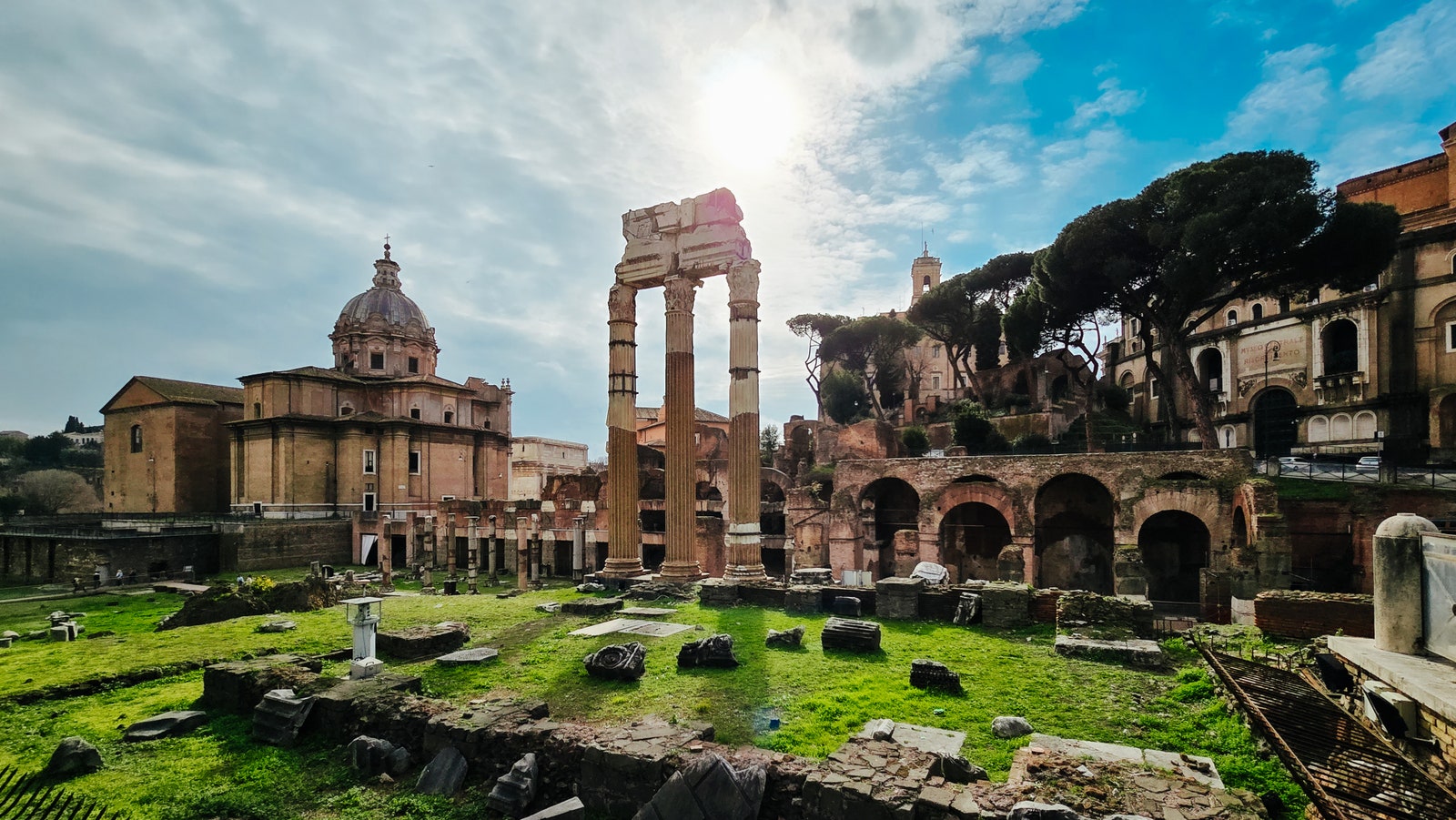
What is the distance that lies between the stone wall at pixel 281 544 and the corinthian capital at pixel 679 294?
977 inches

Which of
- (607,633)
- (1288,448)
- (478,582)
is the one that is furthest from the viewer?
(1288,448)

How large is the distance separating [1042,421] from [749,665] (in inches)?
1228

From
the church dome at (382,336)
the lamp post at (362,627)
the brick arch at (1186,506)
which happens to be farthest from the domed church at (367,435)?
the brick arch at (1186,506)

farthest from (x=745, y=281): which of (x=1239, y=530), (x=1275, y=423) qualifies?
(x=1275, y=423)

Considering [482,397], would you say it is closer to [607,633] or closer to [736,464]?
[736,464]

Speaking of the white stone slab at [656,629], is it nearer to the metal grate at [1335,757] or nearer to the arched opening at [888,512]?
the metal grate at [1335,757]

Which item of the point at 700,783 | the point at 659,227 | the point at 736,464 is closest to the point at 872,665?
the point at 700,783

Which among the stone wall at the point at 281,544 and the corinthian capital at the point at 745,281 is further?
the stone wall at the point at 281,544

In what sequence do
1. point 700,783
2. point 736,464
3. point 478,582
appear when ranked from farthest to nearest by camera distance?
point 478,582 < point 736,464 < point 700,783

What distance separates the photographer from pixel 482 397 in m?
43.3

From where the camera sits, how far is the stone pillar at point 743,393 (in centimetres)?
1436

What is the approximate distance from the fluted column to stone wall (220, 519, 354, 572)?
936 inches

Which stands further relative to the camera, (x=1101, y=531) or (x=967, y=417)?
(x=967, y=417)

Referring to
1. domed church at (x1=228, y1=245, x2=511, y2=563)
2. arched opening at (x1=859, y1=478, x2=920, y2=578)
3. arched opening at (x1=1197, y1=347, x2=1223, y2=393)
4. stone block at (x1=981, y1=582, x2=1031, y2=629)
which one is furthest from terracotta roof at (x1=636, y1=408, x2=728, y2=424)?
stone block at (x1=981, y1=582, x2=1031, y2=629)
